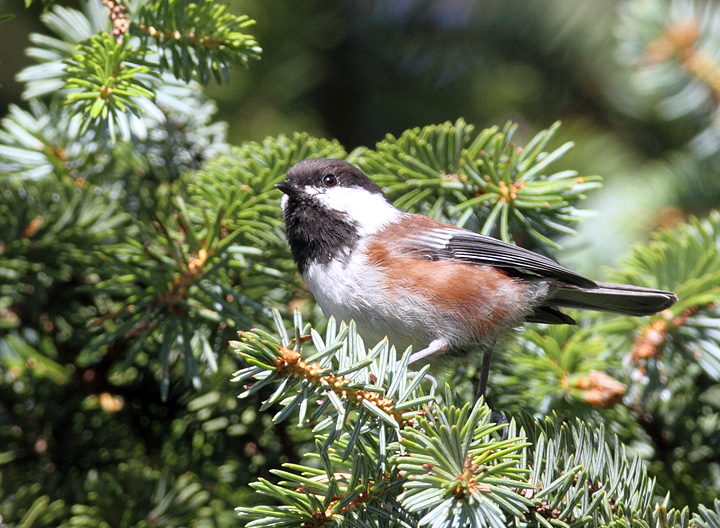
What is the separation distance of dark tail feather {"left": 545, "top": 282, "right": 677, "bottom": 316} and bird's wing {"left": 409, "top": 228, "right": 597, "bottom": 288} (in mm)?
45

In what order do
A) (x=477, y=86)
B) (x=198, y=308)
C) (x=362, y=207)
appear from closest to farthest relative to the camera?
Answer: (x=198, y=308), (x=362, y=207), (x=477, y=86)

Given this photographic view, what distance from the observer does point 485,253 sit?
1804mm

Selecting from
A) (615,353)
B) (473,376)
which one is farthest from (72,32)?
(615,353)

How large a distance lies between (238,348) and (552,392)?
1015 mm

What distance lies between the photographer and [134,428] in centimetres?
179

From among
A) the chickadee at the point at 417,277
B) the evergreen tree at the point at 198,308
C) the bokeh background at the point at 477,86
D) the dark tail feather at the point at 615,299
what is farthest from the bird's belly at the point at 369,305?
the bokeh background at the point at 477,86

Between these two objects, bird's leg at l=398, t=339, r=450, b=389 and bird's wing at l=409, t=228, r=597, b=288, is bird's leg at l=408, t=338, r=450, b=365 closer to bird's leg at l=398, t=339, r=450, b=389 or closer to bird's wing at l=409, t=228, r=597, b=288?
bird's leg at l=398, t=339, r=450, b=389

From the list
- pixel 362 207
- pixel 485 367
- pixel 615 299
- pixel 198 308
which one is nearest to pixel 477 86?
pixel 362 207

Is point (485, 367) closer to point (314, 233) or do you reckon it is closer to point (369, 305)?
point (369, 305)

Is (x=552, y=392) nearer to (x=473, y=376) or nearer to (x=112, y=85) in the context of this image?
(x=473, y=376)

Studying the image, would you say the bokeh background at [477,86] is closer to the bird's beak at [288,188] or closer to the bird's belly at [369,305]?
the bird's beak at [288,188]

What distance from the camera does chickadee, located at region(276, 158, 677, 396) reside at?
1.67 meters

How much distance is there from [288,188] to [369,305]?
40 cm

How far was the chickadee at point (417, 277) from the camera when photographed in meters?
1.67
